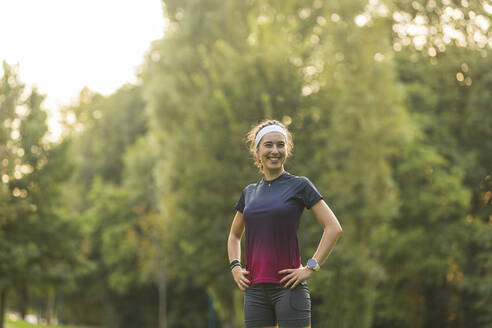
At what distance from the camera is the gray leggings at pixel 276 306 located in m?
3.77

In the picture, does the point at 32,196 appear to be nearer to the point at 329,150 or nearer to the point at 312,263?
the point at 329,150

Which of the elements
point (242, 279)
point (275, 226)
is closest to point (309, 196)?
point (275, 226)

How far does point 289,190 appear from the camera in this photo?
392cm

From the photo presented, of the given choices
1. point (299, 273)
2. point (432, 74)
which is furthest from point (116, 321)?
point (299, 273)

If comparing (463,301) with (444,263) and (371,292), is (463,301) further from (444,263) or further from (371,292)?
(371,292)

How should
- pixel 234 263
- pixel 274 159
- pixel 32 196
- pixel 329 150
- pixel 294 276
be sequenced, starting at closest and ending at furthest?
pixel 294 276, pixel 274 159, pixel 234 263, pixel 329 150, pixel 32 196

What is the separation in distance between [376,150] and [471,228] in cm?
383

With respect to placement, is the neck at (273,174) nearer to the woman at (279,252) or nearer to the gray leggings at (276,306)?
the woman at (279,252)

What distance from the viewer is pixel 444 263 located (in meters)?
21.8

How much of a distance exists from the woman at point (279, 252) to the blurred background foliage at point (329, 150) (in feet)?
44.3

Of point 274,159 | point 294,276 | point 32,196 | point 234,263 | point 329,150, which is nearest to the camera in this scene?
point 294,276

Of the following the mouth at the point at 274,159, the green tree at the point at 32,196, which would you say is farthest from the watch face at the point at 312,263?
the green tree at the point at 32,196

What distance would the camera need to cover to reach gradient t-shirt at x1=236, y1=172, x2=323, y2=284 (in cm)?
385

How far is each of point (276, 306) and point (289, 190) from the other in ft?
2.24
